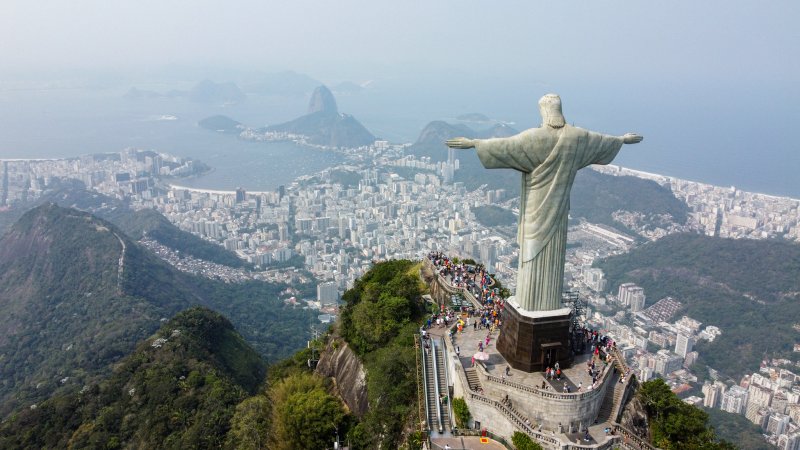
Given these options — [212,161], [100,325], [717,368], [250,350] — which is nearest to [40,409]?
[250,350]

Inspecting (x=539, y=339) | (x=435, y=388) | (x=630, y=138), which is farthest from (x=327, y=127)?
(x=539, y=339)

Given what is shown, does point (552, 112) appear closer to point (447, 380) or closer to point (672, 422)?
point (447, 380)

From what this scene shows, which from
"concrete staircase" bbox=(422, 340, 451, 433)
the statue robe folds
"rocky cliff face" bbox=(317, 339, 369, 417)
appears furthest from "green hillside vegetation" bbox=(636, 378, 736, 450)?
"rocky cliff face" bbox=(317, 339, 369, 417)

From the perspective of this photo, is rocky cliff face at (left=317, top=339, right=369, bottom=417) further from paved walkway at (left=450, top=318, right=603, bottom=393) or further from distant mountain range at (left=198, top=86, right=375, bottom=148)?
distant mountain range at (left=198, top=86, right=375, bottom=148)

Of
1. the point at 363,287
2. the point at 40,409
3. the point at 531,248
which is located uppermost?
the point at 531,248

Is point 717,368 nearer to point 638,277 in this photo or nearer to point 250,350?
point 638,277

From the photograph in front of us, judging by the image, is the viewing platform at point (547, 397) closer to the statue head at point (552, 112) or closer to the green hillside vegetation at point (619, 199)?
the statue head at point (552, 112)
